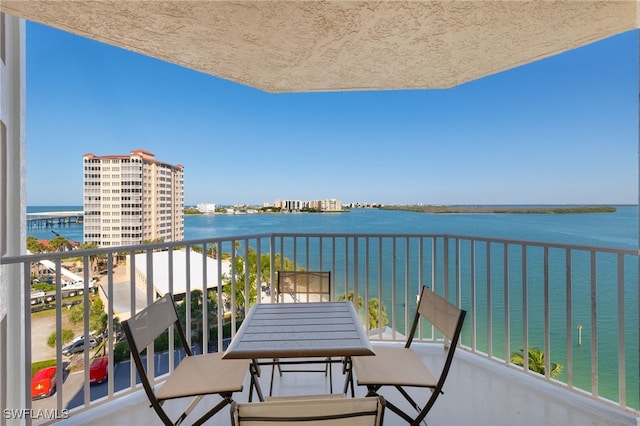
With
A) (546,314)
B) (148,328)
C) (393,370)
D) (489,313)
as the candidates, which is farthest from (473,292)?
(148,328)

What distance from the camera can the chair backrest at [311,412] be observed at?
0.86 meters

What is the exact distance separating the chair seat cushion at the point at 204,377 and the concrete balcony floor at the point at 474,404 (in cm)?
48

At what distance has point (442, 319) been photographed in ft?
6.04

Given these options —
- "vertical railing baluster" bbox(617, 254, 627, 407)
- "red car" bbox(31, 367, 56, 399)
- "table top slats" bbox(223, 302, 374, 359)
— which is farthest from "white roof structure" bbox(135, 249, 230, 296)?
"vertical railing baluster" bbox(617, 254, 627, 407)

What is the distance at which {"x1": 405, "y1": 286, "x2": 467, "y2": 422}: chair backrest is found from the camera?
5.12 feet

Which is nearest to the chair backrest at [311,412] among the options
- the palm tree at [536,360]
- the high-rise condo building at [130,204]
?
the palm tree at [536,360]

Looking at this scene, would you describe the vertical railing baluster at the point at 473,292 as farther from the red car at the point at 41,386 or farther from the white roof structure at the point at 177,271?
the red car at the point at 41,386

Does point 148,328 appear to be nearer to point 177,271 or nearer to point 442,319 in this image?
point 442,319

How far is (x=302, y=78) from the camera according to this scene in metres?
3.14

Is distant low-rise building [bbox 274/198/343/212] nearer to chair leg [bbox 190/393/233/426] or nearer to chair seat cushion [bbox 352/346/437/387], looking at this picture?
chair seat cushion [bbox 352/346/437/387]

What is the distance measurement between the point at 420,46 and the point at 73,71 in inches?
1397

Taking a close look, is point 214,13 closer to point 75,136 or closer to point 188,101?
point 188,101

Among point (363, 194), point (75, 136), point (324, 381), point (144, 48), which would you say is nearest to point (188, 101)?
point (363, 194)

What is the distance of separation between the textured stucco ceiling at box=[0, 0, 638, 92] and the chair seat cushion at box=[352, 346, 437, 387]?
232 centimetres
